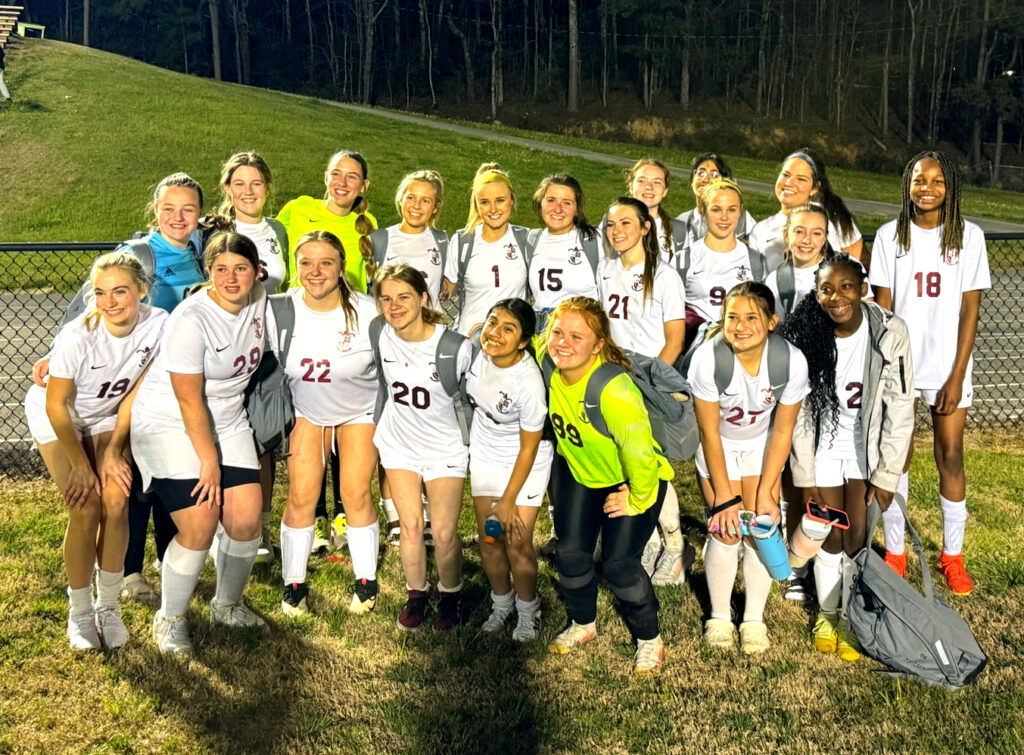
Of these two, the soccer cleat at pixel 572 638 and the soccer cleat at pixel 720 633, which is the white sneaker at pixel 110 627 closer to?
the soccer cleat at pixel 572 638

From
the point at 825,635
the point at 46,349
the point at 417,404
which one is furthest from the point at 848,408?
the point at 46,349

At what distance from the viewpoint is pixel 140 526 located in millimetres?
5113

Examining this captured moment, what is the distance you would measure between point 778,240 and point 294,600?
11.9 ft

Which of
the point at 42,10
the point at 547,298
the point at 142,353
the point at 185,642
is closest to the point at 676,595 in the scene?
the point at 547,298

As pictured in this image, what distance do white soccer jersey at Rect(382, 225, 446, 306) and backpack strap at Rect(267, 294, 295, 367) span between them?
1.06m

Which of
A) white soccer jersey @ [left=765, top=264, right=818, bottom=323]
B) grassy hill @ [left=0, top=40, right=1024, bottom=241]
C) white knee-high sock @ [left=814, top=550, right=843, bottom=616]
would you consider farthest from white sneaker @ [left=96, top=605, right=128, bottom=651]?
grassy hill @ [left=0, top=40, right=1024, bottom=241]

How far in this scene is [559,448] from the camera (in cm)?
454

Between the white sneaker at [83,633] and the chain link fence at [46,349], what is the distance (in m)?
2.81

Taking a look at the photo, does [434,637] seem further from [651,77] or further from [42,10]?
[42,10]

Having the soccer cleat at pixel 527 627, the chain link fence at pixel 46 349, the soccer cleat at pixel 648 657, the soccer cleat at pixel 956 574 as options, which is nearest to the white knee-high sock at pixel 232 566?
the soccer cleat at pixel 527 627

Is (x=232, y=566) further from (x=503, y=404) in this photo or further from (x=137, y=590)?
(x=503, y=404)

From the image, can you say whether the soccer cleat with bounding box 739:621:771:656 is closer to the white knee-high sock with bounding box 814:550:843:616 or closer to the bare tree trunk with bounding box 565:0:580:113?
the white knee-high sock with bounding box 814:550:843:616

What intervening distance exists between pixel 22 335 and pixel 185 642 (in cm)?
911

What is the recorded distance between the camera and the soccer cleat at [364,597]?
5039mm
